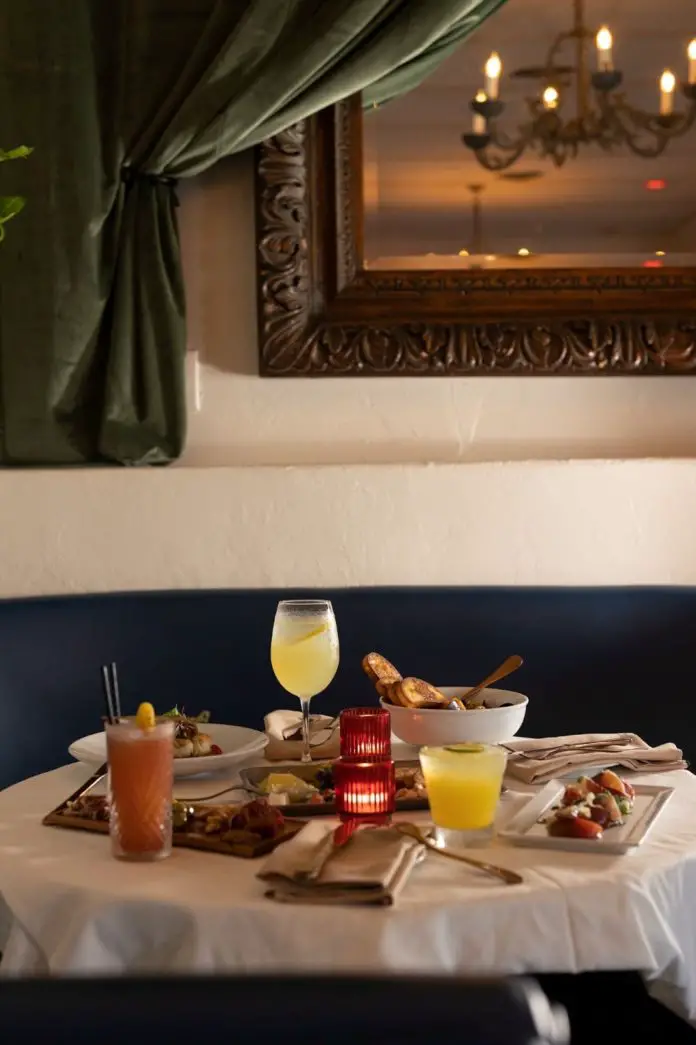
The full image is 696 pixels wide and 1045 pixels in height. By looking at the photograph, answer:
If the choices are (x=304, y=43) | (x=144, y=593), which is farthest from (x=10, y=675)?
(x=304, y=43)

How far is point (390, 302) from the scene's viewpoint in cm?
278

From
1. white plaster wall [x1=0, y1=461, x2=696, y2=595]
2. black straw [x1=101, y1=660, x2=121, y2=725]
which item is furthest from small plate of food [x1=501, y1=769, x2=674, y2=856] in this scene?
white plaster wall [x1=0, y1=461, x2=696, y2=595]

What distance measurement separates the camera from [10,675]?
2439 mm

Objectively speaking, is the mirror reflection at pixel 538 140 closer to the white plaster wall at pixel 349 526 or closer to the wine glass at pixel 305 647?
the white plaster wall at pixel 349 526

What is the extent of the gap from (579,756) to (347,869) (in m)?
0.50

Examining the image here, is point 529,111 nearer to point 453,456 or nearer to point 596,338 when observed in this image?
point 596,338

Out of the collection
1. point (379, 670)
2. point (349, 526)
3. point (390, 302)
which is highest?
point (390, 302)

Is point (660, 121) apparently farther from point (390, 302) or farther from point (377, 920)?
point (377, 920)

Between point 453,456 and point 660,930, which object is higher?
point 453,456

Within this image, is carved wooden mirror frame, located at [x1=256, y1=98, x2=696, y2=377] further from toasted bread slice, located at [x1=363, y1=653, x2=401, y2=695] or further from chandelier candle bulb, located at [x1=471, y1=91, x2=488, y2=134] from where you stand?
toasted bread slice, located at [x1=363, y1=653, x2=401, y2=695]

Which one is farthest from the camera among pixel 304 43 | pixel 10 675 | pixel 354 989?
pixel 304 43

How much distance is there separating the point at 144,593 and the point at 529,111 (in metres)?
1.29

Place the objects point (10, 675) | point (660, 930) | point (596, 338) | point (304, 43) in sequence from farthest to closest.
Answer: point (596, 338)
point (304, 43)
point (10, 675)
point (660, 930)

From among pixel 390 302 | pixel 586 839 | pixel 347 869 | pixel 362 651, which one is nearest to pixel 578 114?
pixel 390 302
